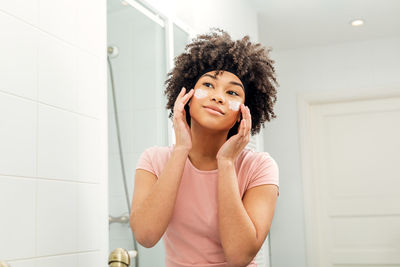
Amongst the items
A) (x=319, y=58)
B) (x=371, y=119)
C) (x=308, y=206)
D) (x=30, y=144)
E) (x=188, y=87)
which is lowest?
(x=308, y=206)

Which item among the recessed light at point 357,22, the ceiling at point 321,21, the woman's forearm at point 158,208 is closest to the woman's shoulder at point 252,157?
the woman's forearm at point 158,208

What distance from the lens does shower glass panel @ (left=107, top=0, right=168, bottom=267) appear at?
1519 mm

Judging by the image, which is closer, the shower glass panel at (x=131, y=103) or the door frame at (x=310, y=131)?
the shower glass panel at (x=131, y=103)

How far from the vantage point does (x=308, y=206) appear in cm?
371

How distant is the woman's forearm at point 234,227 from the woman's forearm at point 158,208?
0.10 m

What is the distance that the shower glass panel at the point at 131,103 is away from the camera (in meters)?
1.52

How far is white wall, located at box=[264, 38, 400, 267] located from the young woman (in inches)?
104

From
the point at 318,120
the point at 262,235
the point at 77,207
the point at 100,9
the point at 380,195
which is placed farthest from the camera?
the point at 318,120

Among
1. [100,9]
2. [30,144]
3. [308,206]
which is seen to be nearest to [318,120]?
[308,206]

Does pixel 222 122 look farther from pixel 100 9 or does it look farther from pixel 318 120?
pixel 318 120

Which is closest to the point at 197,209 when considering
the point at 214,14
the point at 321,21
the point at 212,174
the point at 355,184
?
the point at 212,174

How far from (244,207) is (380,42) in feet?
9.88

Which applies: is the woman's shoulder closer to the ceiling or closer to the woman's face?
the woman's face

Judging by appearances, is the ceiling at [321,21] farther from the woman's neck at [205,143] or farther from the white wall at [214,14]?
the woman's neck at [205,143]
